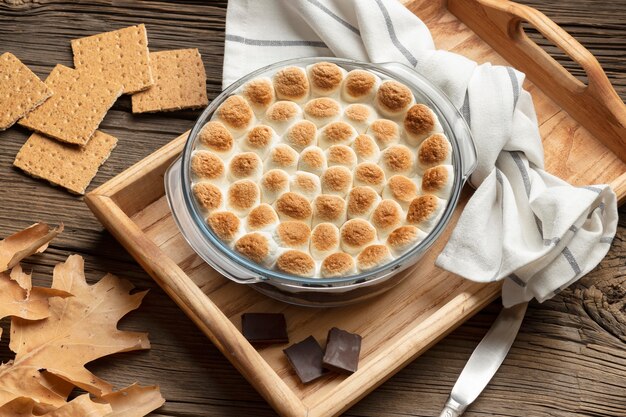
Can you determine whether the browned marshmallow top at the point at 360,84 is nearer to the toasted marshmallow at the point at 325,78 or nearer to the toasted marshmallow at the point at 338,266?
the toasted marshmallow at the point at 325,78

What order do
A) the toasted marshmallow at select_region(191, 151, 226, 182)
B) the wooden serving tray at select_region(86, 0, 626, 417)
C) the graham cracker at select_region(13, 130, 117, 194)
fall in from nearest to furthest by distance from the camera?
the wooden serving tray at select_region(86, 0, 626, 417) < the toasted marshmallow at select_region(191, 151, 226, 182) < the graham cracker at select_region(13, 130, 117, 194)

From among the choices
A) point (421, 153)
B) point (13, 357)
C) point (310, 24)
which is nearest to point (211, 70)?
point (310, 24)

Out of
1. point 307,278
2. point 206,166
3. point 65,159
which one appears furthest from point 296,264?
point 65,159

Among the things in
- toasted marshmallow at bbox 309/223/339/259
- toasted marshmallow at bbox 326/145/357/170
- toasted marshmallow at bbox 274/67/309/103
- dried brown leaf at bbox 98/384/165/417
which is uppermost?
toasted marshmallow at bbox 274/67/309/103

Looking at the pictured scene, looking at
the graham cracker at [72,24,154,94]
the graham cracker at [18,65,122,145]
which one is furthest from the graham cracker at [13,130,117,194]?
the graham cracker at [72,24,154,94]

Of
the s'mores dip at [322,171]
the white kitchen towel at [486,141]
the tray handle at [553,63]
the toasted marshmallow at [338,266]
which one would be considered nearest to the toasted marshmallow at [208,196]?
Result: the s'mores dip at [322,171]

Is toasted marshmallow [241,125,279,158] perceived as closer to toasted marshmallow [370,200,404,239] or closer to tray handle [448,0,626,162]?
toasted marshmallow [370,200,404,239]
